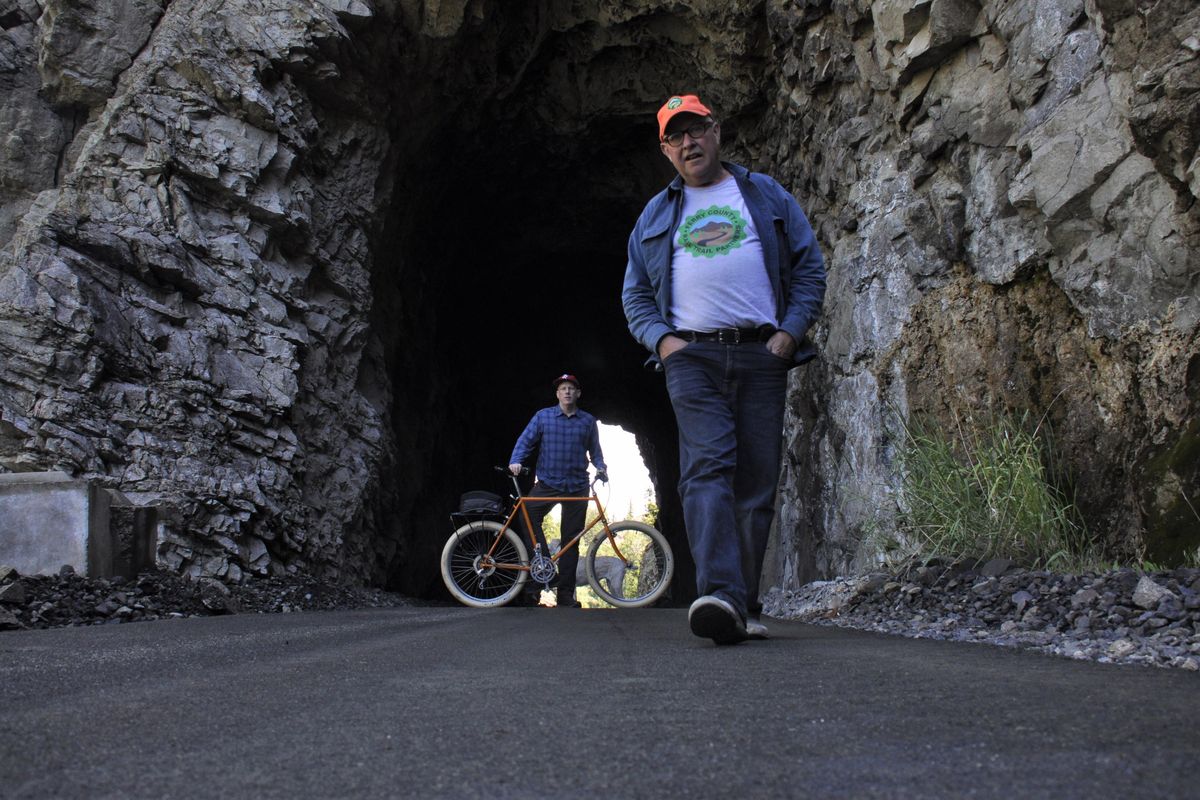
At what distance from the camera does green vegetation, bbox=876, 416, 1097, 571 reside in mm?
4172

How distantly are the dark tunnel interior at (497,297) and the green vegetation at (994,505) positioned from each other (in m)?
5.50

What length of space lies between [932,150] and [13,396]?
6.98m

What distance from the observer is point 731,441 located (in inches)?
129

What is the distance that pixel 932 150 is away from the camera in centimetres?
655

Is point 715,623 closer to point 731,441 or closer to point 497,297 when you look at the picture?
point 731,441

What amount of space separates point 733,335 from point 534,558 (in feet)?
17.8

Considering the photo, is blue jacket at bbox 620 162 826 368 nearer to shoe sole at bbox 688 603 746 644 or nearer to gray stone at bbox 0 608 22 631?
shoe sole at bbox 688 603 746 644

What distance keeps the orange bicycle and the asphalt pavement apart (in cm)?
549

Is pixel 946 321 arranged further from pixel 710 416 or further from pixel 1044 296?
pixel 710 416

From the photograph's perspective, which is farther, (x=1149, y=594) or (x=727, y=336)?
(x=727, y=336)

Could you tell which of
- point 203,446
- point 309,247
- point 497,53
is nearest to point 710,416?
point 203,446

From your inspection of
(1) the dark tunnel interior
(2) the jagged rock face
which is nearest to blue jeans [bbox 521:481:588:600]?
(1) the dark tunnel interior

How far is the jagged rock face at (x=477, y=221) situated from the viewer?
15.1 feet

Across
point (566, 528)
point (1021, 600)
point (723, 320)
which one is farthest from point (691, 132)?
point (566, 528)
